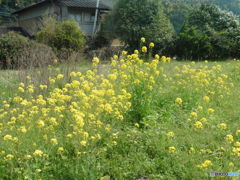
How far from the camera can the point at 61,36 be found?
11930 mm

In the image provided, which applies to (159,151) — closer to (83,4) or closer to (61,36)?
(61,36)

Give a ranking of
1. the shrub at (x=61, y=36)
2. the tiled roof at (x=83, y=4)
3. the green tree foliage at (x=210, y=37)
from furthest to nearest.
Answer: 1. the tiled roof at (x=83, y=4)
2. the green tree foliage at (x=210, y=37)
3. the shrub at (x=61, y=36)

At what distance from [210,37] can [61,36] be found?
786cm

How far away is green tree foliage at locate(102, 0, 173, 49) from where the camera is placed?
1445cm

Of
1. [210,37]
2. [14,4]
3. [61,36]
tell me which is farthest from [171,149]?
[14,4]

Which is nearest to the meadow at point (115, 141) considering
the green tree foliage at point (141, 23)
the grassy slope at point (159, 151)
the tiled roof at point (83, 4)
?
the grassy slope at point (159, 151)

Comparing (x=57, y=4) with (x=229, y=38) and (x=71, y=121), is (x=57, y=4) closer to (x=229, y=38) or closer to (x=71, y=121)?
(x=229, y=38)

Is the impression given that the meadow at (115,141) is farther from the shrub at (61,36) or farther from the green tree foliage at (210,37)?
the green tree foliage at (210,37)

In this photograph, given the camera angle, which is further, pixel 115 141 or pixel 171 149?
pixel 115 141

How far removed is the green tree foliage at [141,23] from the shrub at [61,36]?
9.73 ft

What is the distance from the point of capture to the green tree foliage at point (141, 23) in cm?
1445

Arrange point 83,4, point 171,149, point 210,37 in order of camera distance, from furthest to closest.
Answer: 1. point 83,4
2. point 210,37
3. point 171,149

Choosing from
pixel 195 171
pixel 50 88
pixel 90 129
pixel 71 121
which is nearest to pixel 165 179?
pixel 195 171

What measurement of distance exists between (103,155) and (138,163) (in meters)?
0.42
